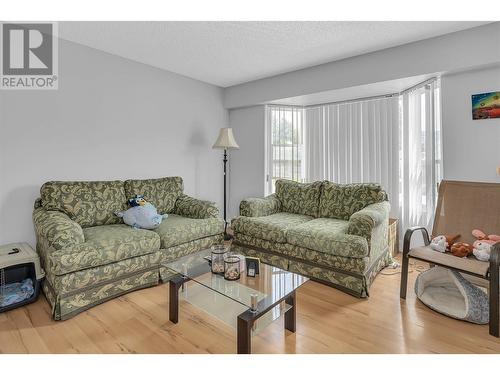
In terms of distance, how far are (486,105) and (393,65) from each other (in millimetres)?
951

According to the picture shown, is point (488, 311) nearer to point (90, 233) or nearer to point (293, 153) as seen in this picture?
point (293, 153)

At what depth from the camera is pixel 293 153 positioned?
4.32m

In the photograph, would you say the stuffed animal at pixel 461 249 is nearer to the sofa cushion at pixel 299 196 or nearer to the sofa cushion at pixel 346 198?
the sofa cushion at pixel 346 198

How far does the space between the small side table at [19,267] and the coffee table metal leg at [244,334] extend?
6.10ft

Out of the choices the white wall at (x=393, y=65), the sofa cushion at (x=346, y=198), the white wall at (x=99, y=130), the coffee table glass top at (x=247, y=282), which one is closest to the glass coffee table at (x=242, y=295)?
the coffee table glass top at (x=247, y=282)

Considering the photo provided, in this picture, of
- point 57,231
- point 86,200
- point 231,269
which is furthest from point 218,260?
point 86,200

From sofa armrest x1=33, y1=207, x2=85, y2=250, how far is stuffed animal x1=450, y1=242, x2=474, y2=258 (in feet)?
9.80

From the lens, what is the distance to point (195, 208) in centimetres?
326

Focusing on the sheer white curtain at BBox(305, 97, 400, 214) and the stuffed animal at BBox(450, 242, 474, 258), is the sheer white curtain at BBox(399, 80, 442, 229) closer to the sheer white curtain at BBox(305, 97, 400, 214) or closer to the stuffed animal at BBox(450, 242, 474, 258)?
the sheer white curtain at BBox(305, 97, 400, 214)

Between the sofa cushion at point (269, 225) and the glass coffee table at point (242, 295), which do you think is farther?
the sofa cushion at point (269, 225)

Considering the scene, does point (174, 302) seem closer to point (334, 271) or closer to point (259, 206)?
point (334, 271)

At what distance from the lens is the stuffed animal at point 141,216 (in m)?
2.76

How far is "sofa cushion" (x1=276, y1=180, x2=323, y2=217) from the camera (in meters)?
3.40
